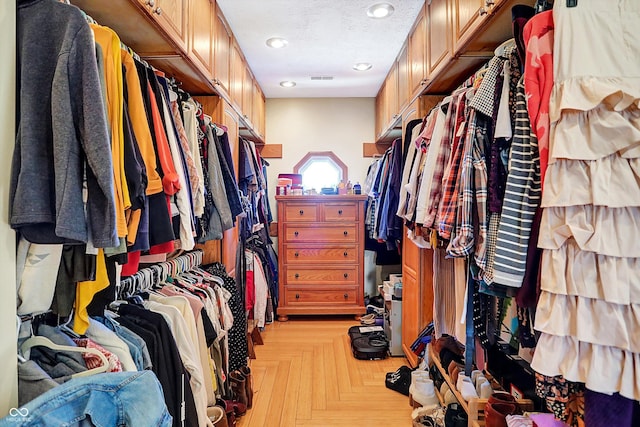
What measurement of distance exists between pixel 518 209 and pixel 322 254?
2.83 metres

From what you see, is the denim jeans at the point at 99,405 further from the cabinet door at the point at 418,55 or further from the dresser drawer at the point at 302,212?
the dresser drawer at the point at 302,212

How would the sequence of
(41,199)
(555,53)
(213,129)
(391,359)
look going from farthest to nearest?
(391,359) → (213,129) → (555,53) → (41,199)

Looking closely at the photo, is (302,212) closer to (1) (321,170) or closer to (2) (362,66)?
(1) (321,170)

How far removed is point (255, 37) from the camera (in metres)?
2.70

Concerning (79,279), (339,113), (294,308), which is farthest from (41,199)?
(339,113)

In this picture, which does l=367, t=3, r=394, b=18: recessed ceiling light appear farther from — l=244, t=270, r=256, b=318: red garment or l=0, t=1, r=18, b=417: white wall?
l=244, t=270, r=256, b=318: red garment

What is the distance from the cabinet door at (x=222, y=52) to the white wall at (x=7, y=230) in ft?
4.80

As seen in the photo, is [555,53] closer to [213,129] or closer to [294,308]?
[213,129]

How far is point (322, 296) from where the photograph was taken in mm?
3812

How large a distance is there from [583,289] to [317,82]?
3238mm

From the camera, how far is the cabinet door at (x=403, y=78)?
2.71 m

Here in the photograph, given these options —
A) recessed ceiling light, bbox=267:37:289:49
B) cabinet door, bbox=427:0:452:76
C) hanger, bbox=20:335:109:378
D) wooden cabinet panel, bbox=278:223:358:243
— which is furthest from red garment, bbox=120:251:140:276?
wooden cabinet panel, bbox=278:223:358:243

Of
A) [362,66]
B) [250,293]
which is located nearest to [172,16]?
[362,66]

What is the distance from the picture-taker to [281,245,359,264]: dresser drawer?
3797 millimetres
